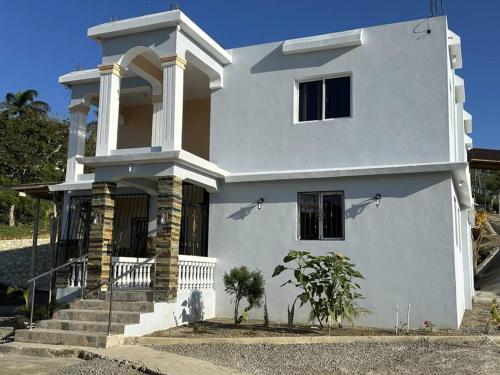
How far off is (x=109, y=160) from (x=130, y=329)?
13.2ft

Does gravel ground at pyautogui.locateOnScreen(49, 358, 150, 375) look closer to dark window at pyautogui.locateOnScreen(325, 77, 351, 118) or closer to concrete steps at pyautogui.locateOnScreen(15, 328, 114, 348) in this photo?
concrete steps at pyautogui.locateOnScreen(15, 328, 114, 348)

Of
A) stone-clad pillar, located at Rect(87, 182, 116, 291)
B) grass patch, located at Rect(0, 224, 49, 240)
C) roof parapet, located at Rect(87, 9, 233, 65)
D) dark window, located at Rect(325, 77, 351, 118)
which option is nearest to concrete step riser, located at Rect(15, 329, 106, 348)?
stone-clad pillar, located at Rect(87, 182, 116, 291)

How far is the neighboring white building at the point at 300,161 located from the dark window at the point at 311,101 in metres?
0.03

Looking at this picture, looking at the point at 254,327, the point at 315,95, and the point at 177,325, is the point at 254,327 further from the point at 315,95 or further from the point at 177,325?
the point at 315,95

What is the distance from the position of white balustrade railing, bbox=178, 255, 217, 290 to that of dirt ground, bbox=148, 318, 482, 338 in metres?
0.98

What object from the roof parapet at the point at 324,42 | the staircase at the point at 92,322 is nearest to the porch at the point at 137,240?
the staircase at the point at 92,322

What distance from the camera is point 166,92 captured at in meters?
12.0

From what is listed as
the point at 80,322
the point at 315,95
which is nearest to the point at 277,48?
the point at 315,95

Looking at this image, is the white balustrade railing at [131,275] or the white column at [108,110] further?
the white column at [108,110]

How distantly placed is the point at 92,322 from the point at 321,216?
573cm

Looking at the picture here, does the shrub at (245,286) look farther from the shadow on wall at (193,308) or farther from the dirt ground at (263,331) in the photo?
the shadow on wall at (193,308)

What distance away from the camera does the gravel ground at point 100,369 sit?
26.1ft

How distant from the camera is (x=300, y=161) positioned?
1327cm

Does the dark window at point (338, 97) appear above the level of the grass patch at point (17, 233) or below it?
above
